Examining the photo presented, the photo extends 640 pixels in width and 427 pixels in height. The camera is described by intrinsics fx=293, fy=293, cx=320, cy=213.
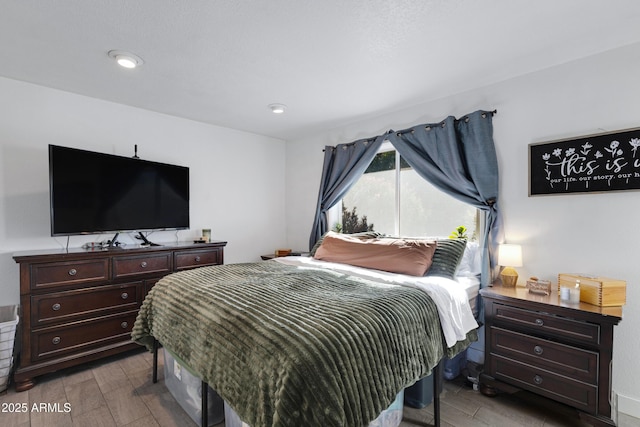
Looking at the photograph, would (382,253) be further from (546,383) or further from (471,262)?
(546,383)

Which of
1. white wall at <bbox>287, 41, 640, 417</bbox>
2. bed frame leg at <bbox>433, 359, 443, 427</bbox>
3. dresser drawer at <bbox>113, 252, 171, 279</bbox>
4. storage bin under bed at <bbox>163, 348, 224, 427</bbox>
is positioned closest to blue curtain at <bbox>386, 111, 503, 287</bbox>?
white wall at <bbox>287, 41, 640, 417</bbox>

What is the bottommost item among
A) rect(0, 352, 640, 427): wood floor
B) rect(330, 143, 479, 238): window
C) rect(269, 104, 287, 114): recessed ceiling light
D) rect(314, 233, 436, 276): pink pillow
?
rect(0, 352, 640, 427): wood floor

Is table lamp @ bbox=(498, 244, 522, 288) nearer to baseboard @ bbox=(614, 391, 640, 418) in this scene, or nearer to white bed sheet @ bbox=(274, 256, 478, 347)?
white bed sheet @ bbox=(274, 256, 478, 347)

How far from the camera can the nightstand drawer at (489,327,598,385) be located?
176 cm

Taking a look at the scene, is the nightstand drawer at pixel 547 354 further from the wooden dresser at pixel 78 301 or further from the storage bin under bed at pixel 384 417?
the wooden dresser at pixel 78 301

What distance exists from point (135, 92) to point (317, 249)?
2.36 m

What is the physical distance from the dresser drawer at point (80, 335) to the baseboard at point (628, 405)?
3.85m

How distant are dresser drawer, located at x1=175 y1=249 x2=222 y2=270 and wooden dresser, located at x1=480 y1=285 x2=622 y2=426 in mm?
2641

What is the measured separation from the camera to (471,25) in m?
1.79

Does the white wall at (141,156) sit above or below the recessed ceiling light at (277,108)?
below

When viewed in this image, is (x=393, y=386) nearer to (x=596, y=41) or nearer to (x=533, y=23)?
(x=533, y=23)

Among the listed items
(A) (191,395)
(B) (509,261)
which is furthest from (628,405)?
(A) (191,395)

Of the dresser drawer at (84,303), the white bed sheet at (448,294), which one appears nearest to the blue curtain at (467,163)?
the white bed sheet at (448,294)

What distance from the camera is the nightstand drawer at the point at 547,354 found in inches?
69.3
